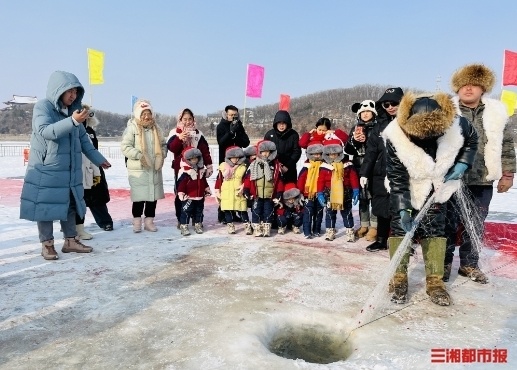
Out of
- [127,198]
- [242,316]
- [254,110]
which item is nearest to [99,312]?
[242,316]

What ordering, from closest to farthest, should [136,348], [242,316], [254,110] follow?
[136,348] < [242,316] < [254,110]

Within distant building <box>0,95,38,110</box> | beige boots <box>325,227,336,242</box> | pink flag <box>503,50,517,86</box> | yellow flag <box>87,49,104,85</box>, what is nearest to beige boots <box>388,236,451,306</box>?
beige boots <box>325,227,336,242</box>

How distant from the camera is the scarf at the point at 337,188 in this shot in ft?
17.3

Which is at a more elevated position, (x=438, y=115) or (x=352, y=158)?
(x=438, y=115)

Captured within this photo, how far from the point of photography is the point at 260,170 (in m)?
5.46

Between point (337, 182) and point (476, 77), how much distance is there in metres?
2.09

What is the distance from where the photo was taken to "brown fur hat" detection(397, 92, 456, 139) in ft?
10.1

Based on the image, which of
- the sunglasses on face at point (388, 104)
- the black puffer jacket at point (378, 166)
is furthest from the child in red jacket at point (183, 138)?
the sunglasses on face at point (388, 104)

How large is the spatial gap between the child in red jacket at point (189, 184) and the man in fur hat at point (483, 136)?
325 centimetres

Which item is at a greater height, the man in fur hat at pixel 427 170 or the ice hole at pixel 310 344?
the man in fur hat at pixel 427 170

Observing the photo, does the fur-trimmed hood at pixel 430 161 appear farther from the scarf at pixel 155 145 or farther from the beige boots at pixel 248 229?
the scarf at pixel 155 145

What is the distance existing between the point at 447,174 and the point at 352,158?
7.65 ft

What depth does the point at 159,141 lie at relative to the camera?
571 centimetres

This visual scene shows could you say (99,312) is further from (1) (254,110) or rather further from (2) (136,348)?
(1) (254,110)
